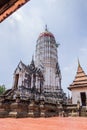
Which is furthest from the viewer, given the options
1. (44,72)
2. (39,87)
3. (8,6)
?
(44,72)

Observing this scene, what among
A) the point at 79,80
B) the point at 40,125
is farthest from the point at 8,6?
the point at 79,80

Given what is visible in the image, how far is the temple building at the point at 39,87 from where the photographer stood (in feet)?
38.4

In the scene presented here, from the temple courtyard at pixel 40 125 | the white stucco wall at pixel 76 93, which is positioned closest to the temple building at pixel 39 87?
the white stucco wall at pixel 76 93

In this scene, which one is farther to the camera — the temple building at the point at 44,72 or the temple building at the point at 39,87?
the temple building at the point at 44,72

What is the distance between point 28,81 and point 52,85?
9.18 metres

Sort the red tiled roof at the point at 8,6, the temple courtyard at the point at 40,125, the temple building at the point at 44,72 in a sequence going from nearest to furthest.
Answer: the red tiled roof at the point at 8,6 < the temple courtyard at the point at 40,125 < the temple building at the point at 44,72

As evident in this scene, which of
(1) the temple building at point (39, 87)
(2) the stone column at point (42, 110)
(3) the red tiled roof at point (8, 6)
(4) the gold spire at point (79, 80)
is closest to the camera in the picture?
(3) the red tiled roof at point (8, 6)

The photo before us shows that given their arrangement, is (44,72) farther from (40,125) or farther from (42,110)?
(40,125)

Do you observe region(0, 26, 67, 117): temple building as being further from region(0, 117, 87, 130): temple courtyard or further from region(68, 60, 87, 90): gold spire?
region(0, 117, 87, 130): temple courtyard

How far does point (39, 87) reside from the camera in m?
38.6

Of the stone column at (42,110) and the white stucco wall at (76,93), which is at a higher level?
the white stucco wall at (76,93)

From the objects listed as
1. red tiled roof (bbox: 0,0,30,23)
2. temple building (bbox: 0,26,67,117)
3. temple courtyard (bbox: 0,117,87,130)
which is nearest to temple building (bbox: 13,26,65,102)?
temple building (bbox: 0,26,67,117)

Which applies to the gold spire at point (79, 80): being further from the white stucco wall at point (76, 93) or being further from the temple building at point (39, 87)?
the temple building at point (39, 87)

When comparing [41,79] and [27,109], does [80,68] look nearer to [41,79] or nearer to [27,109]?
[27,109]
